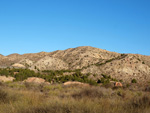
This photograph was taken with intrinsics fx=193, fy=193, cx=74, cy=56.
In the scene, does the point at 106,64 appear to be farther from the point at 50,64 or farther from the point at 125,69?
the point at 50,64

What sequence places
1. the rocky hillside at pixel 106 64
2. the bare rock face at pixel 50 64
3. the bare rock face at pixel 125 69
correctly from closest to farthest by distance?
the bare rock face at pixel 125 69, the rocky hillside at pixel 106 64, the bare rock face at pixel 50 64

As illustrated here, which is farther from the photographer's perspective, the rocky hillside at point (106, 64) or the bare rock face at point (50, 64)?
the bare rock face at point (50, 64)

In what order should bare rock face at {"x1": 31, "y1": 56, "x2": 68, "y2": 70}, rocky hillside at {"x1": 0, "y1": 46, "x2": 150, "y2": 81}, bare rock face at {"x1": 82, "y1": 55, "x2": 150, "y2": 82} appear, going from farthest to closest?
bare rock face at {"x1": 31, "y1": 56, "x2": 68, "y2": 70}, rocky hillside at {"x1": 0, "y1": 46, "x2": 150, "y2": 81}, bare rock face at {"x1": 82, "y1": 55, "x2": 150, "y2": 82}

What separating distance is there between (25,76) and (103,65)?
2060 cm

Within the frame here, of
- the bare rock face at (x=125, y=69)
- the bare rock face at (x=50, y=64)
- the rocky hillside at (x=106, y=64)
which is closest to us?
the bare rock face at (x=125, y=69)

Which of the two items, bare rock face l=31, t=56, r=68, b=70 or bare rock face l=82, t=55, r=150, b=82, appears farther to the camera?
bare rock face l=31, t=56, r=68, b=70

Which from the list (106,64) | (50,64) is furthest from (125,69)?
(50,64)

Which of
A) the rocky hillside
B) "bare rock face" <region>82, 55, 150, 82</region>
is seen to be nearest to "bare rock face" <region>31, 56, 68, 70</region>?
the rocky hillside

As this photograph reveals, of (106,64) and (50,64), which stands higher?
(50,64)

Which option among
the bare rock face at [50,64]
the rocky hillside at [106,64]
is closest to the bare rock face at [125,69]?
the rocky hillside at [106,64]

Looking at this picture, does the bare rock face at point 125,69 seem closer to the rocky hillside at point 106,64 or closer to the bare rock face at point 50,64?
the rocky hillside at point 106,64

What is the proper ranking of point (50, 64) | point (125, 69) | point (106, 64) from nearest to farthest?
point (125, 69) → point (106, 64) → point (50, 64)

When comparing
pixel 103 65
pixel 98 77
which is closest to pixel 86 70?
pixel 103 65

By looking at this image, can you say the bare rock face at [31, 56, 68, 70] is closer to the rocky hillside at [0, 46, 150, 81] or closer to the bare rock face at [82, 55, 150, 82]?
the rocky hillside at [0, 46, 150, 81]
